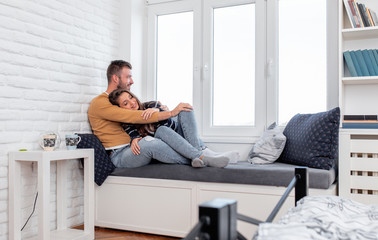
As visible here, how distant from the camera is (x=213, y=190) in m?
2.55

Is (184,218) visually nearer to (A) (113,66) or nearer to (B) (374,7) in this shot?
(A) (113,66)

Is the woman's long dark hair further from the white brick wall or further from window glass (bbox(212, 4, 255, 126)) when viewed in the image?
window glass (bbox(212, 4, 255, 126))

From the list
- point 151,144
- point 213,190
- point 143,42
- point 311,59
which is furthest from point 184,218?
point 143,42

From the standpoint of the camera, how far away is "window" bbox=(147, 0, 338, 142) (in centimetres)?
310

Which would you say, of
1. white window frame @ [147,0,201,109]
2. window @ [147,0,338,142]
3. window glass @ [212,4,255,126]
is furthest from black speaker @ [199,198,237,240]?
white window frame @ [147,0,201,109]

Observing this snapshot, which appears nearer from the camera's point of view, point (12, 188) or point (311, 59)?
point (12, 188)

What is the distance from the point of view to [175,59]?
362 cm

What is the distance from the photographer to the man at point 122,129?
271 cm

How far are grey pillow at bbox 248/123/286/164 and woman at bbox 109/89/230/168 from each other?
334 mm

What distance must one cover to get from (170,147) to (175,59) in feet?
3.83

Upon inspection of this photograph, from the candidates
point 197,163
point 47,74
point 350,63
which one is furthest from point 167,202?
point 350,63

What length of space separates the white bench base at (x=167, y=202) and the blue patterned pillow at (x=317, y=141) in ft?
0.64

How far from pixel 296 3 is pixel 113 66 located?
1.57m

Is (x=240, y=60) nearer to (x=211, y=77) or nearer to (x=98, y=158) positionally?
(x=211, y=77)
